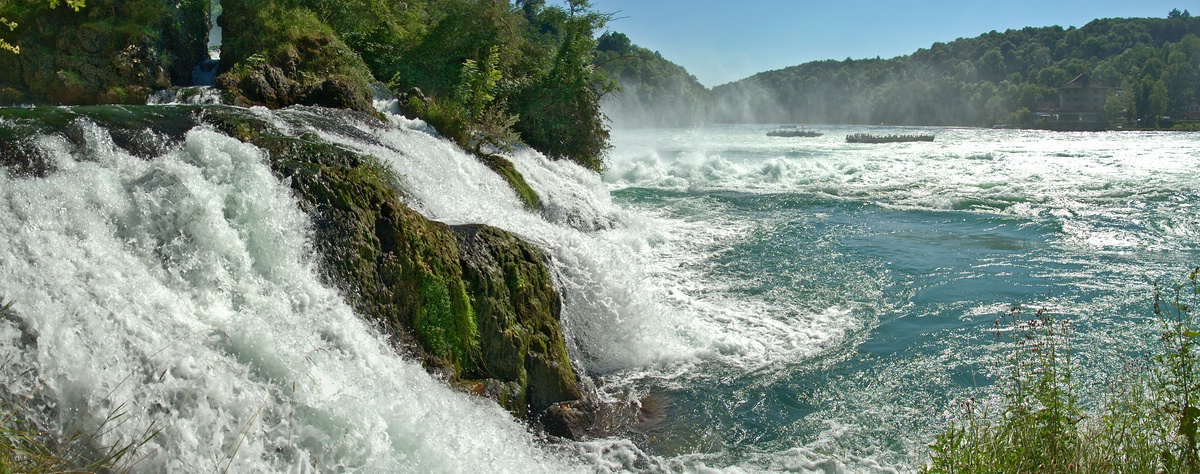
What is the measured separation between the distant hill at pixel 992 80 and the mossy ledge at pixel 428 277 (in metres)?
78.8

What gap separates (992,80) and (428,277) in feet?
404

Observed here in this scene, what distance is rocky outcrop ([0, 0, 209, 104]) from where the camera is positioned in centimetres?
1254

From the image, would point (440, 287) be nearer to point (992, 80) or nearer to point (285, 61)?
point (285, 61)

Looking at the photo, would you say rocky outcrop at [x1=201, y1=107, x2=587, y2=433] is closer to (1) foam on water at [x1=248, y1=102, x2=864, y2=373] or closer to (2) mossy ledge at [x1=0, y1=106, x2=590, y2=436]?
(2) mossy ledge at [x1=0, y1=106, x2=590, y2=436]

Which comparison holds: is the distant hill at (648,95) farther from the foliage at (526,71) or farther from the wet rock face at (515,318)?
the wet rock face at (515,318)

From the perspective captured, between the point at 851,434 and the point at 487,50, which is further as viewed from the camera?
the point at 487,50

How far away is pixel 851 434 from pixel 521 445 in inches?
107

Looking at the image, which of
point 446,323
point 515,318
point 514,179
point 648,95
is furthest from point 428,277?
point 648,95

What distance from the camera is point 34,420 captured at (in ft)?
11.9

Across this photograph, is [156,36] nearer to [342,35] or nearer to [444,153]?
[342,35]

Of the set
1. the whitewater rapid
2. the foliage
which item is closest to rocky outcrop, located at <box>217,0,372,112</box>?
the foliage

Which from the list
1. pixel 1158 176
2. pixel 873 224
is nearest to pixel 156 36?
pixel 873 224

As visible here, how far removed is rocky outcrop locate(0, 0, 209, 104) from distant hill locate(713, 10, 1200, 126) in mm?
78309

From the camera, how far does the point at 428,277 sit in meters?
6.13
